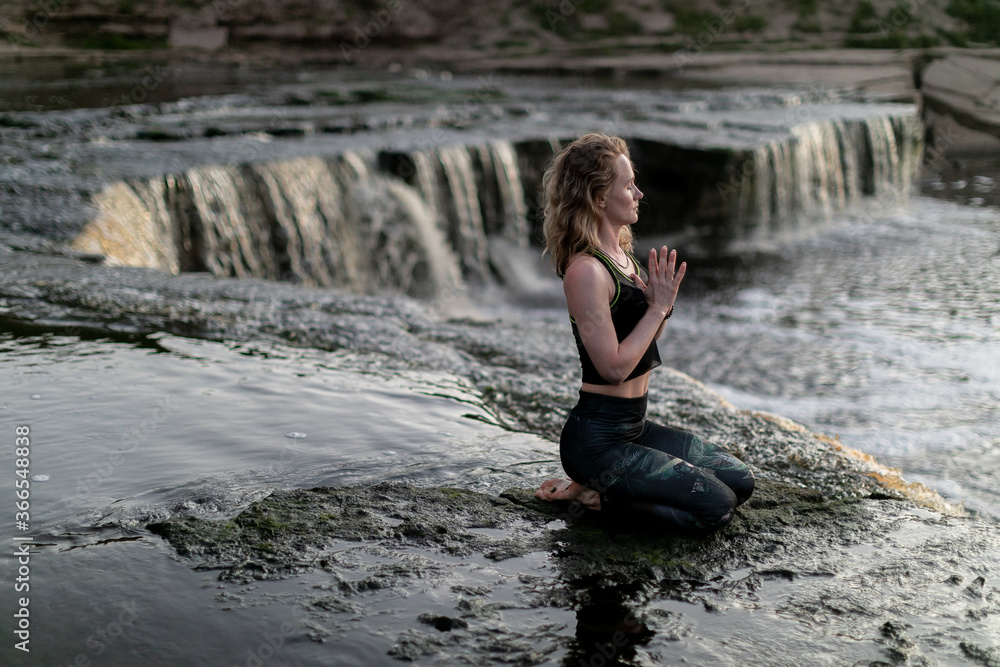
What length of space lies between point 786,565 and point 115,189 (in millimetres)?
6184

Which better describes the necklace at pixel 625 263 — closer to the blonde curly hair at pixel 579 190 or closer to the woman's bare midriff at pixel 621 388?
the blonde curly hair at pixel 579 190

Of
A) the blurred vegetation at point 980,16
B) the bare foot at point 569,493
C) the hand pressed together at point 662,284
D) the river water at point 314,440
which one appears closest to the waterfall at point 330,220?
the river water at point 314,440

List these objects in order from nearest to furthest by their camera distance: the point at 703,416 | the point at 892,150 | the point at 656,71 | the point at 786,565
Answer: the point at 786,565, the point at 703,416, the point at 892,150, the point at 656,71

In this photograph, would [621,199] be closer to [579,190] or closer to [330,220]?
[579,190]

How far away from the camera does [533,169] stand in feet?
36.2

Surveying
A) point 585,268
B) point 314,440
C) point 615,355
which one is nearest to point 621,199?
point 585,268

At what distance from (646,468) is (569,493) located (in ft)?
0.93

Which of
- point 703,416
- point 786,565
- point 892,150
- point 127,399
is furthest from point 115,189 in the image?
point 892,150

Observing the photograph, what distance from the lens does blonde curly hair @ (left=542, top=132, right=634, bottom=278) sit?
2.74 meters

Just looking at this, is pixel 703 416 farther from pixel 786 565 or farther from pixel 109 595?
pixel 109 595

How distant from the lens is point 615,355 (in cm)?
269

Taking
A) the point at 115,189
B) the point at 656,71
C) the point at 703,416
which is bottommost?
the point at 703,416

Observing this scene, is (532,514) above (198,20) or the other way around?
the other way around

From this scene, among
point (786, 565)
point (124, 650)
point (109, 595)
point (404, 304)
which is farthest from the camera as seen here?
point (404, 304)
